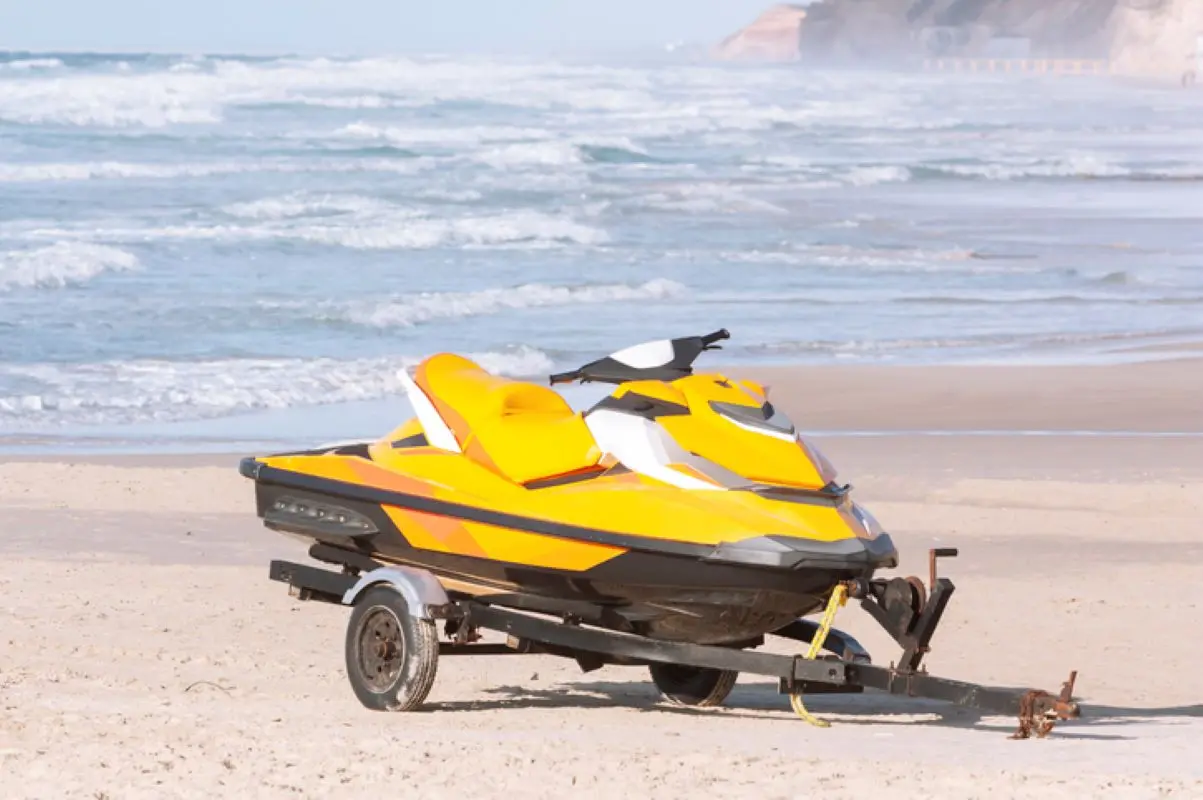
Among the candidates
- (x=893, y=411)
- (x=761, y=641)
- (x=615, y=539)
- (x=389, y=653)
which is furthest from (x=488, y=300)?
(x=615, y=539)

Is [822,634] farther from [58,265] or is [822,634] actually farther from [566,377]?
[58,265]

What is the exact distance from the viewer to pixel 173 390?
1795 cm

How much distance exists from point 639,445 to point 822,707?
1586 millimetres

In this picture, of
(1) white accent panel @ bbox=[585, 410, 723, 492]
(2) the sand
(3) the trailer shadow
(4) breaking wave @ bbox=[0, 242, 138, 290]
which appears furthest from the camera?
(4) breaking wave @ bbox=[0, 242, 138, 290]

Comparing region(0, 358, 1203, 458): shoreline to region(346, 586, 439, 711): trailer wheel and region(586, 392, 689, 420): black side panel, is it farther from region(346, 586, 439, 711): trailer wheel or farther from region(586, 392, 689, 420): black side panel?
region(586, 392, 689, 420): black side panel

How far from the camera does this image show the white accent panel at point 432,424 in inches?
306

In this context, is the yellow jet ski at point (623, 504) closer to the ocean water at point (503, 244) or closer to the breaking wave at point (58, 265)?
the ocean water at point (503, 244)

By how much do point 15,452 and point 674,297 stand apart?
37.6ft

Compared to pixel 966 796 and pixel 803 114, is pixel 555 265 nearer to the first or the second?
pixel 966 796

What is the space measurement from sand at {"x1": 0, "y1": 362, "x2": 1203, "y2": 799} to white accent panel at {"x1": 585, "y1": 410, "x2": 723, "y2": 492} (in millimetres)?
854

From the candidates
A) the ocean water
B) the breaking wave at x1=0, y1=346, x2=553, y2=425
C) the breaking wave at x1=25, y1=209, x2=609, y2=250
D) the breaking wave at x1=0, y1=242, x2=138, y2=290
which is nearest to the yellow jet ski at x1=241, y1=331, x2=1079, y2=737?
the ocean water

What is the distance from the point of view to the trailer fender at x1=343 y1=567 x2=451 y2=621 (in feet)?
24.6

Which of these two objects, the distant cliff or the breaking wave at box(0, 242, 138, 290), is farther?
the distant cliff

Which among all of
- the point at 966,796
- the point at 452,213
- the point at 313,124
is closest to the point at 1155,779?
the point at 966,796
